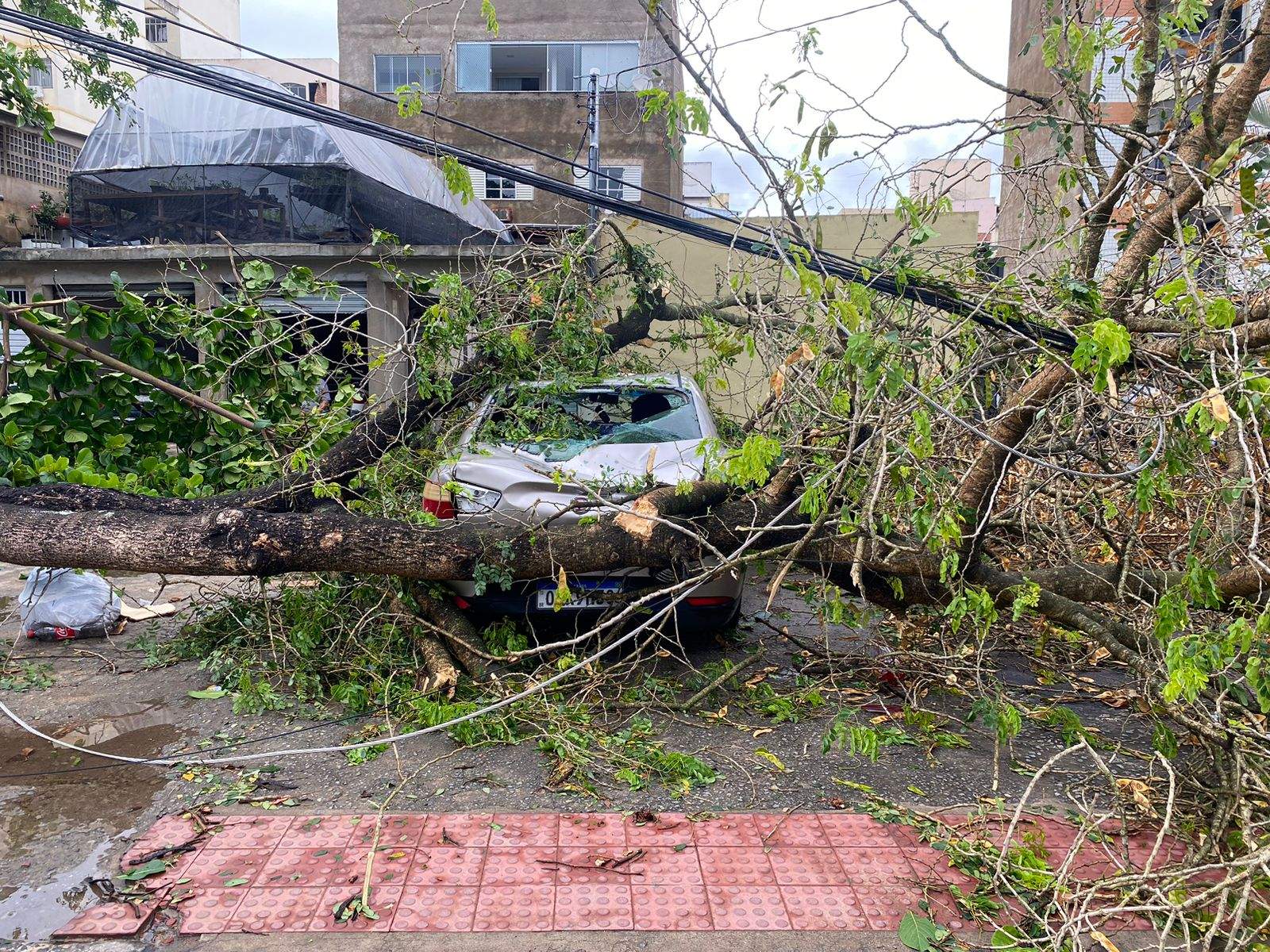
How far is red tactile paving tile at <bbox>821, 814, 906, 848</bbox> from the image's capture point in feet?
11.8

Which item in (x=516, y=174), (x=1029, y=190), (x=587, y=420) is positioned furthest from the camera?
(x=587, y=420)

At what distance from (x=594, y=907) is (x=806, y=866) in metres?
0.80

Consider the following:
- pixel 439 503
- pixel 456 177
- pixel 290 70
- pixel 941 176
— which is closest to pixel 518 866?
pixel 439 503

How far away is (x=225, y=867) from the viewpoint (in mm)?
3381

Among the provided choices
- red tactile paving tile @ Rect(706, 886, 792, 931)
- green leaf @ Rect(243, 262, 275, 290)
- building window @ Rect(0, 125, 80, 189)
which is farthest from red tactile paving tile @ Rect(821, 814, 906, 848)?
building window @ Rect(0, 125, 80, 189)

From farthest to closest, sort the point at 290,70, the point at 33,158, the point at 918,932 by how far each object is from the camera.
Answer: the point at 290,70 → the point at 33,158 → the point at 918,932

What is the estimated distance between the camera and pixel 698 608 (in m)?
5.00

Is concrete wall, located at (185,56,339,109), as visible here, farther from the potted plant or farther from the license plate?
the license plate

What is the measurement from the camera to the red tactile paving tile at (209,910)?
3043mm

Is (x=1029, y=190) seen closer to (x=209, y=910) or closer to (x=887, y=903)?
(x=887, y=903)

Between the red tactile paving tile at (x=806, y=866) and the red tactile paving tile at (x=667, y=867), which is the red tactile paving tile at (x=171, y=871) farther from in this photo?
the red tactile paving tile at (x=806, y=866)

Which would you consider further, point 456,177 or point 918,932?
point 456,177

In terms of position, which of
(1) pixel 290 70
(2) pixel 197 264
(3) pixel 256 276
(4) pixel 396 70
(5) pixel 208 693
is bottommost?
(5) pixel 208 693

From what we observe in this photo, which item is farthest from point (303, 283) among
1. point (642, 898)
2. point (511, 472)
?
point (642, 898)
